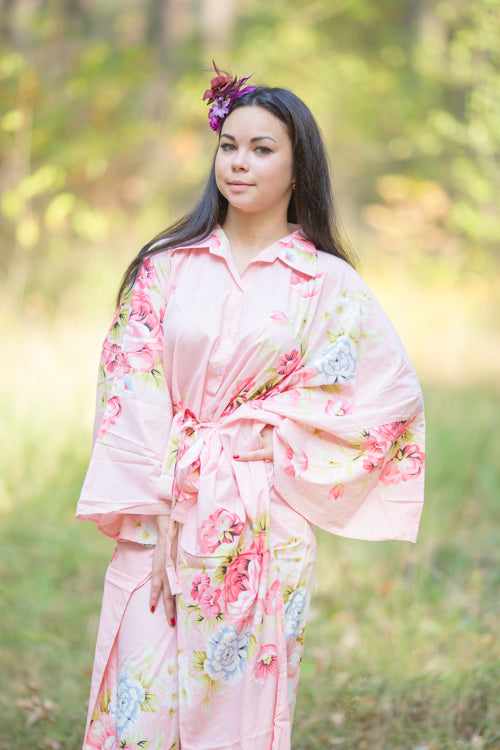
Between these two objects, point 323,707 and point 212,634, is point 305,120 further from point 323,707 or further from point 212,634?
point 323,707

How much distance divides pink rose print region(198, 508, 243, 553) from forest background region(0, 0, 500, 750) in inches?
36.4

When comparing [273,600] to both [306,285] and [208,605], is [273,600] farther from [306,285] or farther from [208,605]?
[306,285]

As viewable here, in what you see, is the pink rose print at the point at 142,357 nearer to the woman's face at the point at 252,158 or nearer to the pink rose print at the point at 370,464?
the woman's face at the point at 252,158

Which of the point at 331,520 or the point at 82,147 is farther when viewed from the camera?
the point at 82,147

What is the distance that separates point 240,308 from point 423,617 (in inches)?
78.4

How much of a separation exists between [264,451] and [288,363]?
227 millimetres

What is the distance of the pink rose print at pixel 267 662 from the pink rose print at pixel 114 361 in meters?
0.75

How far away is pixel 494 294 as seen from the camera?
26.2 ft

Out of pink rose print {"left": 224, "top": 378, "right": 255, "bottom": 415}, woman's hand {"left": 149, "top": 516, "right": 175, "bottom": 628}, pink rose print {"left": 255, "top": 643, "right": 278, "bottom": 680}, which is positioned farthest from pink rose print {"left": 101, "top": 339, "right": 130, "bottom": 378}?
pink rose print {"left": 255, "top": 643, "right": 278, "bottom": 680}

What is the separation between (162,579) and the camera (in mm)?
2023

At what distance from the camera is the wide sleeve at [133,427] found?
2018mm

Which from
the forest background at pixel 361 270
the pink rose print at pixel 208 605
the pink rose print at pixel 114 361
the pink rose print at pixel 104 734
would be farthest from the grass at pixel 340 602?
the pink rose print at pixel 114 361

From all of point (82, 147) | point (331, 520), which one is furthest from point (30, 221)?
point (331, 520)

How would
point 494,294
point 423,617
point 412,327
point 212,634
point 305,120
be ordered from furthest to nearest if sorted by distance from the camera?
point 494,294, point 412,327, point 423,617, point 305,120, point 212,634
